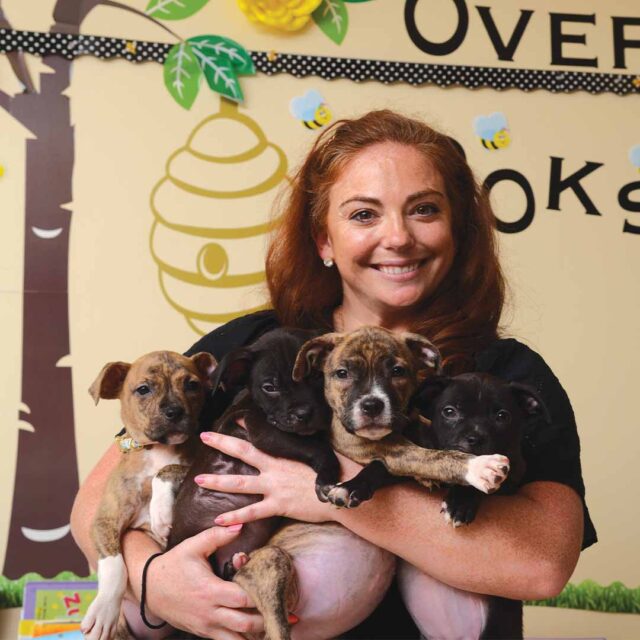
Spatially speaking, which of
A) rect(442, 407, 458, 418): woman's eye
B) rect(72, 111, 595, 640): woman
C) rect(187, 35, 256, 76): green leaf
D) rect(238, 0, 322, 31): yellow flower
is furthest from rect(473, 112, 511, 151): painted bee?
rect(442, 407, 458, 418): woman's eye

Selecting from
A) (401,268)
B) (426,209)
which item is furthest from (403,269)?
(426,209)

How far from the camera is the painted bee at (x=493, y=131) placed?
3.60 m

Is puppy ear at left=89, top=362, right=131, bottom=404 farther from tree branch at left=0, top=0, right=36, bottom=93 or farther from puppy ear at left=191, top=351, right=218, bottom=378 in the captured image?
tree branch at left=0, top=0, right=36, bottom=93

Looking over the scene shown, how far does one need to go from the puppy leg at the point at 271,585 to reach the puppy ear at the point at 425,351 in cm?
39

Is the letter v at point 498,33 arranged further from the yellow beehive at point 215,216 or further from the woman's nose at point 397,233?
the woman's nose at point 397,233

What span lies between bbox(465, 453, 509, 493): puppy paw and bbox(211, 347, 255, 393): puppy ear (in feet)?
1.44

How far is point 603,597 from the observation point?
350 cm

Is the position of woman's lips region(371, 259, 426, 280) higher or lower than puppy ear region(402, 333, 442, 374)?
higher

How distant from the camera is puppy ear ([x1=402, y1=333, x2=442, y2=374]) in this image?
4.67 ft

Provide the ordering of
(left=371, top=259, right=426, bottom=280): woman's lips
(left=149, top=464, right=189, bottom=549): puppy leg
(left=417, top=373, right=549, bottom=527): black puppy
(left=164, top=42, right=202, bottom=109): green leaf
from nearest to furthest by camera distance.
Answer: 1. (left=417, top=373, right=549, bottom=527): black puppy
2. (left=149, top=464, right=189, bottom=549): puppy leg
3. (left=371, top=259, right=426, bottom=280): woman's lips
4. (left=164, top=42, right=202, bottom=109): green leaf

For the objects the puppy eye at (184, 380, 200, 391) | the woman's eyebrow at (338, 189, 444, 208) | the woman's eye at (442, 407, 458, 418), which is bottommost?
the woman's eye at (442, 407, 458, 418)

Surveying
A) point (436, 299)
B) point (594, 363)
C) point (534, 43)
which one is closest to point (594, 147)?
point (534, 43)

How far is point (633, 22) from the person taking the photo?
371 centimetres

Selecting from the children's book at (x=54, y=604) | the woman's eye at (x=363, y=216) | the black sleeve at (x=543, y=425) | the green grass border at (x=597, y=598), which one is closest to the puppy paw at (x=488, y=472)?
the black sleeve at (x=543, y=425)
